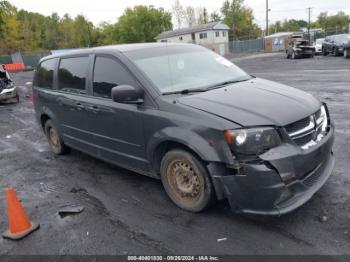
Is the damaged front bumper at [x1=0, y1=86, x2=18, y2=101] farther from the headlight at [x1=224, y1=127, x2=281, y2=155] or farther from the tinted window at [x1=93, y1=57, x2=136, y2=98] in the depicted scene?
the headlight at [x1=224, y1=127, x2=281, y2=155]

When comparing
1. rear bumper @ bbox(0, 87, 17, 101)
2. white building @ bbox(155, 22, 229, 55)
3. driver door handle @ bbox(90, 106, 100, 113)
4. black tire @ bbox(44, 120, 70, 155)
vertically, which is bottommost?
black tire @ bbox(44, 120, 70, 155)

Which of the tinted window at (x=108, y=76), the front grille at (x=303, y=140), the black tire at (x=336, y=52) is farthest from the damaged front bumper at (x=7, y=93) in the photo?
the black tire at (x=336, y=52)

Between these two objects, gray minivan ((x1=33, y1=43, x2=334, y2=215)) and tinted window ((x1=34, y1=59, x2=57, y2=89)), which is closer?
gray minivan ((x1=33, y1=43, x2=334, y2=215))

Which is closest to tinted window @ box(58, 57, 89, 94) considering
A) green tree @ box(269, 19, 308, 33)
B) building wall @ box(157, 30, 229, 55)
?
building wall @ box(157, 30, 229, 55)

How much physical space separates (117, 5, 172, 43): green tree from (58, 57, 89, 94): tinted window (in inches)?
3096

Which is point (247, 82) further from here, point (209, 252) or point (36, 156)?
point (36, 156)

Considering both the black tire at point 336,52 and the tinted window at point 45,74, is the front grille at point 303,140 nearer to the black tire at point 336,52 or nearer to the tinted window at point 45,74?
the tinted window at point 45,74

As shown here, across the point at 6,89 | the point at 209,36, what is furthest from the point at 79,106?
the point at 209,36

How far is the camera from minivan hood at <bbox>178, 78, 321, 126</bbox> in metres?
3.40

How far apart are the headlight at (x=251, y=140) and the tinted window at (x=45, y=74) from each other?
3.98 meters

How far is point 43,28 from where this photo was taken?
95.0 metres

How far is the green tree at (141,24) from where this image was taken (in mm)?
82625

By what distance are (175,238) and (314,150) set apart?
1.65m

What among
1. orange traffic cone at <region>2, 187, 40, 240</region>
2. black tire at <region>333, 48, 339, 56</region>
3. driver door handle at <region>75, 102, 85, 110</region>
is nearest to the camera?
orange traffic cone at <region>2, 187, 40, 240</region>
